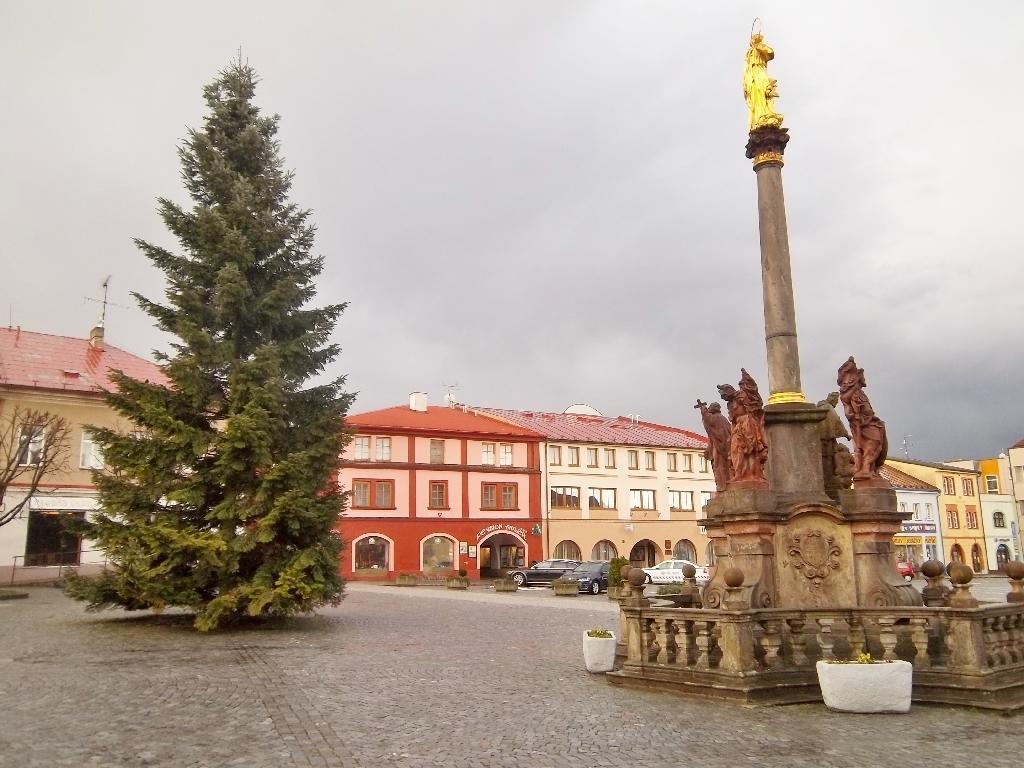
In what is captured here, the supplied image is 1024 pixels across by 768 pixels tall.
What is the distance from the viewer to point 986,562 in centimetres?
7156

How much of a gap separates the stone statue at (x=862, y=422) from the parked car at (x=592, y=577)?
25813mm

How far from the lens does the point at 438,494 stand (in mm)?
52594

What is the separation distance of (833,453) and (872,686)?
406 centimetres

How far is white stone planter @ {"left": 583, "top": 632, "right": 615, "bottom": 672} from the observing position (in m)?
11.5

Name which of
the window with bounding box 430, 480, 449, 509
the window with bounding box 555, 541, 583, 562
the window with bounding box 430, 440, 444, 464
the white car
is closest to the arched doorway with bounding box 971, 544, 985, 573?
the window with bounding box 555, 541, 583, 562

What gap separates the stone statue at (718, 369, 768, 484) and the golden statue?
4.63 m

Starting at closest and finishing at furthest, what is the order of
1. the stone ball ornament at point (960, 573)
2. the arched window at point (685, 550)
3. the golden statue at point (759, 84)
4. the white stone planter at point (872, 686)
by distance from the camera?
the white stone planter at point (872, 686) < the stone ball ornament at point (960, 573) < the golden statue at point (759, 84) < the arched window at point (685, 550)

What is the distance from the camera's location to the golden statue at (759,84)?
13.2 metres

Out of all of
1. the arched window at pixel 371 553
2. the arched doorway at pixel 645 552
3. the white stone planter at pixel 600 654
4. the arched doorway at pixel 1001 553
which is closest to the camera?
the white stone planter at pixel 600 654

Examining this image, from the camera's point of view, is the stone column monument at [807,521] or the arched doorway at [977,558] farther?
the arched doorway at [977,558]

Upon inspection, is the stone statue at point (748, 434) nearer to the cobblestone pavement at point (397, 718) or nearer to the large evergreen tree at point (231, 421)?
the cobblestone pavement at point (397, 718)

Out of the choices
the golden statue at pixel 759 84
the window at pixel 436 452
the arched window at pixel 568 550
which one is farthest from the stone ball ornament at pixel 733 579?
the arched window at pixel 568 550

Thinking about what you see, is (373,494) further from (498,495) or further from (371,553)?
(498,495)

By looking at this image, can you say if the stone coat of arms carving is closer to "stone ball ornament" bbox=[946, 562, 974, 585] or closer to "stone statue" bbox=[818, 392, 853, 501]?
"stone statue" bbox=[818, 392, 853, 501]
